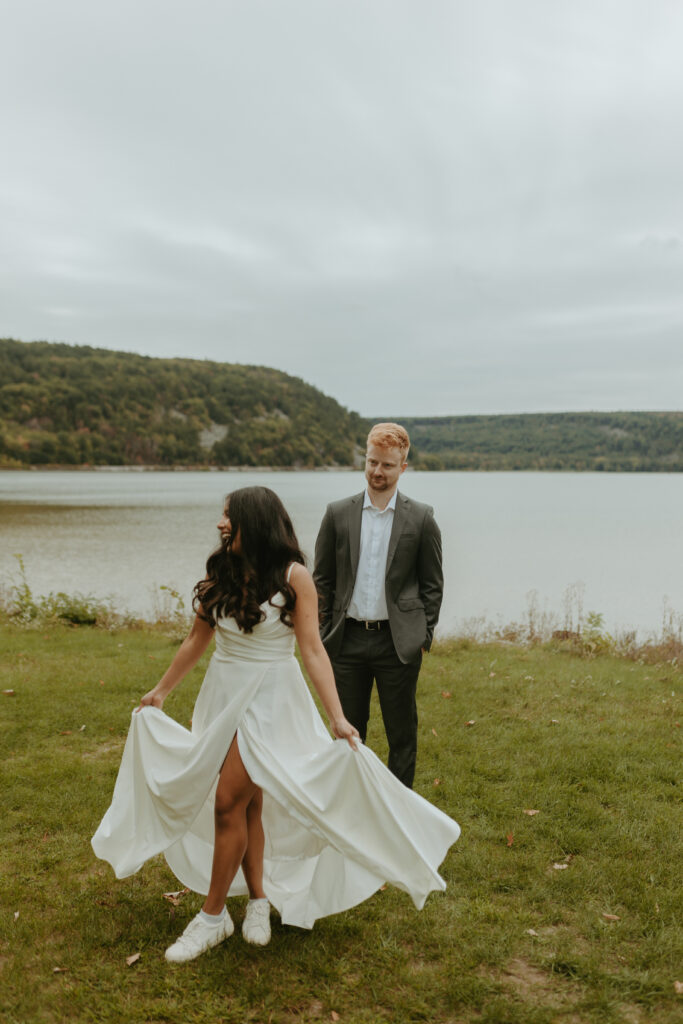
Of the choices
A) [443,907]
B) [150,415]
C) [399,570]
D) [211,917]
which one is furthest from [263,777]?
[150,415]

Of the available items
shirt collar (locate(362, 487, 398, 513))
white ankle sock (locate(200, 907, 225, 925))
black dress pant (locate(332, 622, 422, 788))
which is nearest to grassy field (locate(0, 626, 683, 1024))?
white ankle sock (locate(200, 907, 225, 925))

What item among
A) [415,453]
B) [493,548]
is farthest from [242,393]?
[493,548]

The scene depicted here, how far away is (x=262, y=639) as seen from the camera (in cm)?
344

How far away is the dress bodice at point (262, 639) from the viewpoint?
3416 mm

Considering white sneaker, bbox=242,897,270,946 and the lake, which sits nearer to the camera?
white sneaker, bbox=242,897,270,946

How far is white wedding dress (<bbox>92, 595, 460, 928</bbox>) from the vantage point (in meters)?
3.33

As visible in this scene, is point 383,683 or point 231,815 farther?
point 383,683

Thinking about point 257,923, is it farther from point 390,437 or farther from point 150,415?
point 150,415

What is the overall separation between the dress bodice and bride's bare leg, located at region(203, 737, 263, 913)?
399mm

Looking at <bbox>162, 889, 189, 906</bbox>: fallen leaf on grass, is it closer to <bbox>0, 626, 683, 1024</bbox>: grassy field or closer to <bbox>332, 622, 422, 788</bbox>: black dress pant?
<bbox>0, 626, 683, 1024</bbox>: grassy field

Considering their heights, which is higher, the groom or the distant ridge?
the distant ridge

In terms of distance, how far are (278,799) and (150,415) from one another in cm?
14983

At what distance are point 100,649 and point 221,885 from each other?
24.6 ft

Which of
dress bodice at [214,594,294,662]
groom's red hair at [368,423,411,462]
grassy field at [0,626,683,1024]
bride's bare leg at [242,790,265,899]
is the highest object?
groom's red hair at [368,423,411,462]
